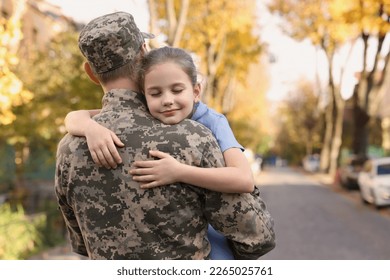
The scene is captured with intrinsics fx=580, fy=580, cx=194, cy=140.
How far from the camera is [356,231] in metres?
11.9

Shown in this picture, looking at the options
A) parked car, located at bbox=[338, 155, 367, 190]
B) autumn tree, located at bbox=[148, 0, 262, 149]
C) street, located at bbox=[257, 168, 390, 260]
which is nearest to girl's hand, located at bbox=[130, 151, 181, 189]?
street, located at bbox=[257, 168, 390, 260]

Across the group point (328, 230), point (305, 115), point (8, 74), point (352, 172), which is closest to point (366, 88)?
point (352, 172)

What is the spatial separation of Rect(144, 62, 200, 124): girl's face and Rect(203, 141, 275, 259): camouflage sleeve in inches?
6.1

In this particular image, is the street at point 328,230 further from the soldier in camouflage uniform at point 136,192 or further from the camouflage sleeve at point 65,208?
the soldier in camouflage uniform at point 136,192

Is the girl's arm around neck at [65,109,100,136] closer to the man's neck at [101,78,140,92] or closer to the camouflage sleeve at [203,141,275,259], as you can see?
the man's neck at [101,78,140,92]

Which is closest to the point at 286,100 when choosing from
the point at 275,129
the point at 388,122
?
the point at 388,122

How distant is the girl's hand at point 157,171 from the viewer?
1.77m

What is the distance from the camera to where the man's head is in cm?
185

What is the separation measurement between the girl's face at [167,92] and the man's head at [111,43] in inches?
4.1

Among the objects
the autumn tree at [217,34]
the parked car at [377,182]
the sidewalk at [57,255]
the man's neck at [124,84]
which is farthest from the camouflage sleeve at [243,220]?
the parked car at [377,182]

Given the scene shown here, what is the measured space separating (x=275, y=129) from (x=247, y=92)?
60.6 meters
